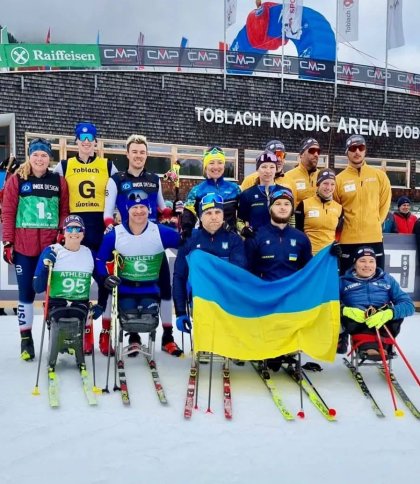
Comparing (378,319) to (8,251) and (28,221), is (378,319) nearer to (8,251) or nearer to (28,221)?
(28,221)

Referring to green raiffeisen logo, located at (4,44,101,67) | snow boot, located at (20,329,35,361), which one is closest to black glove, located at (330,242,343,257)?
snow boot, located at (20,329,35,361)

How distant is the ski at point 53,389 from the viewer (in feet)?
12.6

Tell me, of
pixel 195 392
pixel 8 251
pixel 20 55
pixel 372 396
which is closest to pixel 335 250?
pixel 372 396

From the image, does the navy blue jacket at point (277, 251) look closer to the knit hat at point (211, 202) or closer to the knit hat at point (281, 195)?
the knit hat at point (281, 195)

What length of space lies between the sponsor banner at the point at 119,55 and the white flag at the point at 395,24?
31.1ft

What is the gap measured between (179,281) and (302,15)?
17.5 metres

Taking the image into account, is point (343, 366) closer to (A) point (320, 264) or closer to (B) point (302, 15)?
(A) point (320, 264)

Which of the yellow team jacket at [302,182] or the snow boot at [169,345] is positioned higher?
the yellow team jacket at [302,182]

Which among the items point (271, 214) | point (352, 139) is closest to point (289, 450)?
point (271, 214)

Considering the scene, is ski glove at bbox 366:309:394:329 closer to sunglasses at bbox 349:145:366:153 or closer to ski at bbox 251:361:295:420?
ski at bbox 251:361:295:420

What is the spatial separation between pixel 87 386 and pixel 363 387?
222cm

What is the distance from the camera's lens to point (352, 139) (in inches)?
223

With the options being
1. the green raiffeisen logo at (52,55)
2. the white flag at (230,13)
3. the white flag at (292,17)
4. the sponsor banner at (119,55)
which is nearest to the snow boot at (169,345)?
the green raiffeisen logo at (52,55)

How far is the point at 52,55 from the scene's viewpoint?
14984 mm
